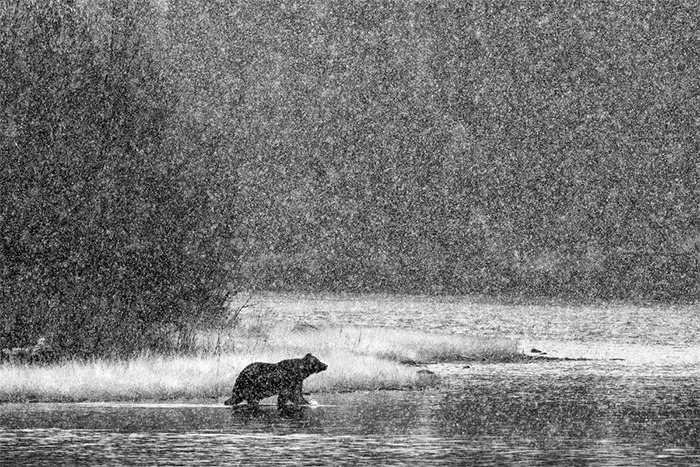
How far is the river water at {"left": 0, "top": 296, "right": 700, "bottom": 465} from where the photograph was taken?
23.9m

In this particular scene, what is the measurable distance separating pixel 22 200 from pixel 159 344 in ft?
23.5

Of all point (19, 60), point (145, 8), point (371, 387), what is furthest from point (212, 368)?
point (145, 8)

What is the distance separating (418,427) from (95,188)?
15.9 meters

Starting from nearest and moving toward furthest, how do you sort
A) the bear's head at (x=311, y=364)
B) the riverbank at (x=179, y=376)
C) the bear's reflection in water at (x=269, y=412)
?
the bear's reflection in water at (x=269, y=412) < the bear's head at (x=311, y=364) < the riverbank at (x=179, y=376)

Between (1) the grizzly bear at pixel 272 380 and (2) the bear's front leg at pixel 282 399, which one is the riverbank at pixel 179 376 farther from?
(2) the bear's front leg at pixel 282 399

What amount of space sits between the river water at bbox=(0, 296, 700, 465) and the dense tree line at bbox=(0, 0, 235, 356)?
827cm

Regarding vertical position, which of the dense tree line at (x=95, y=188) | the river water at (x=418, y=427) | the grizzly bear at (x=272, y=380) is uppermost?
the dense tree line at (x=95, y=188)

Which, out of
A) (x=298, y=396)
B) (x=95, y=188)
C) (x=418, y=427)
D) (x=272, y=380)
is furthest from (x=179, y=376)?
(x=418, y=427)

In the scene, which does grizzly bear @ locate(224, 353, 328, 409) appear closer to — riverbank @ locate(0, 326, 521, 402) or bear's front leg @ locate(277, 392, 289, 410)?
bear's front leg @ locate(277, 392, 289, 410)

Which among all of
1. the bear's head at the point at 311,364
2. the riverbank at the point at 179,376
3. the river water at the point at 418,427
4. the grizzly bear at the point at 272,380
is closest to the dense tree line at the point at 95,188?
the riverbank at the point at 179,376

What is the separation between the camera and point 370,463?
23.0 m

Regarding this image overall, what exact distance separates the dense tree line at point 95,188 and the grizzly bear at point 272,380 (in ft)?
33.1

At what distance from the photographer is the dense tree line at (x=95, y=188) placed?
41.3 meters

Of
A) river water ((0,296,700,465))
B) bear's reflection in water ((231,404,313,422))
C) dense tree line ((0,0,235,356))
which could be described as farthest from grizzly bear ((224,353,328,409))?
dense tree line ((0,0,235,356))
